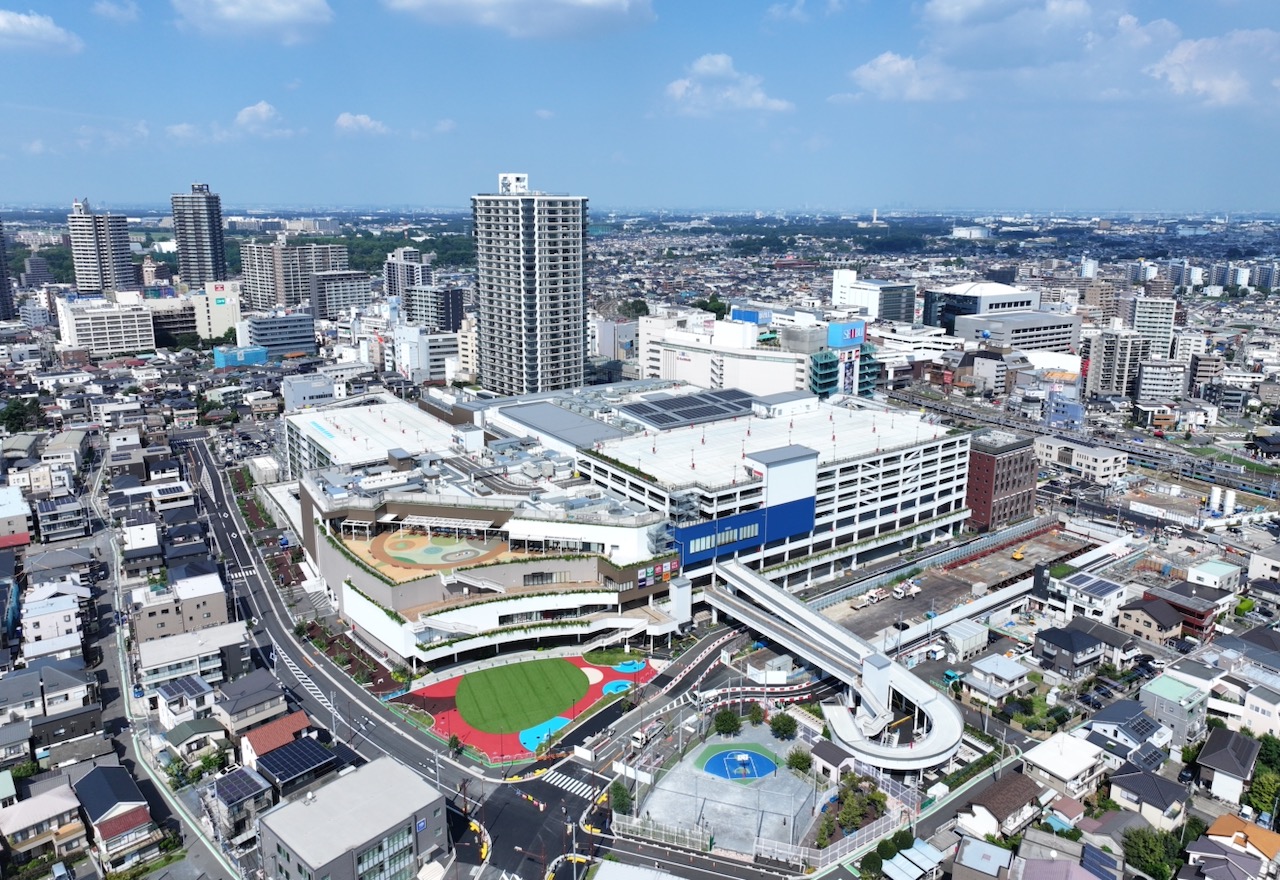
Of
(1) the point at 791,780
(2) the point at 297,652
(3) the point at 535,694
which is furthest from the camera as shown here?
(2) the point at 297,652

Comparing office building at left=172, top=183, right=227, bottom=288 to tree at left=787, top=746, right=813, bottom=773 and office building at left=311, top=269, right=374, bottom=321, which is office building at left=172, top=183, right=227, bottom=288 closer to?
office building at left=311, top=269, right=374, bottom=321

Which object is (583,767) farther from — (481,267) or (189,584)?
(481,267)

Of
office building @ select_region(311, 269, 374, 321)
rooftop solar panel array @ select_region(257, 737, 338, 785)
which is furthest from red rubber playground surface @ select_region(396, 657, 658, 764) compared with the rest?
office building @ select_region(311, 269, 374, 321)

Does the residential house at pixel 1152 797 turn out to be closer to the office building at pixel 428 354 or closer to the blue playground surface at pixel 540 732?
the blue playground surface at pixel 540 732

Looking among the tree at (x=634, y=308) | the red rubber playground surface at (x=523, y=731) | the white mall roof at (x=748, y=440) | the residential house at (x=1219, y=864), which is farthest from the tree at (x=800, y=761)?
the tree at (x=634, y=308)

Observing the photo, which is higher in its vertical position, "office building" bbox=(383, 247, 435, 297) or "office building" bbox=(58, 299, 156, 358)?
"office building" bbox=(383, 247, 435, 297)

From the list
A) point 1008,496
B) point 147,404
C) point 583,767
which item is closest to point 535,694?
point 583,767

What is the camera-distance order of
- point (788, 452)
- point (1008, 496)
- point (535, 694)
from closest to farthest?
point (535, 694)
point (788, 452)
point (1008, 496)
